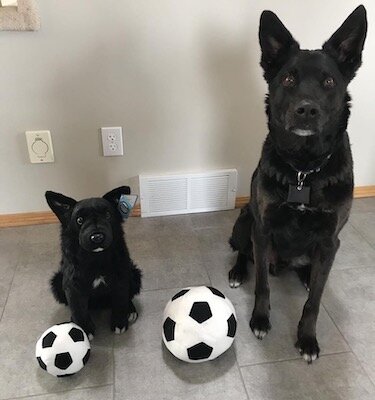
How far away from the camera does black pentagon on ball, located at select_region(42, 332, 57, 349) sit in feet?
4.01

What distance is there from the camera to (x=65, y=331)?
4.11 ft

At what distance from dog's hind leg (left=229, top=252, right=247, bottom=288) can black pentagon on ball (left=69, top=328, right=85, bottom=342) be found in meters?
0.63

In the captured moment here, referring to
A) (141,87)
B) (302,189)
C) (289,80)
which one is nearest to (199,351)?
(302,189)

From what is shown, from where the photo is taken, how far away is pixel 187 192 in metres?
2.04

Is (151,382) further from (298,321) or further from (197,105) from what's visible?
(197,105)

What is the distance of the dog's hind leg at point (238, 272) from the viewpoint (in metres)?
1.65

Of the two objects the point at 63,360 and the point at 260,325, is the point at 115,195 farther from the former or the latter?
the point at 260,325

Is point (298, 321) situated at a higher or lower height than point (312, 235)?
lower

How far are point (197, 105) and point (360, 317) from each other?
110 centimetres

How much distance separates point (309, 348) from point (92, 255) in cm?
76

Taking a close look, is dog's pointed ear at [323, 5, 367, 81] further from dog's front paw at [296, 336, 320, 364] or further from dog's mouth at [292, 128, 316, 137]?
dog's front paw at [296, 336, 320, 364]

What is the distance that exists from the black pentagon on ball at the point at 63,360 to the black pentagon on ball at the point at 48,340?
0.04 metres

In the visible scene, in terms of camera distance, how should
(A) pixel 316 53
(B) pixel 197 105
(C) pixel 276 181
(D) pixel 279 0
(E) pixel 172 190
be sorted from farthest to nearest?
(E) pixel 172 190, (B) pixel 197 105, (D) pixel 279 0, (C) pixel 276 181, (A) pixel 316 53

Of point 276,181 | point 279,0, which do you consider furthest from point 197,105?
point 276,181
